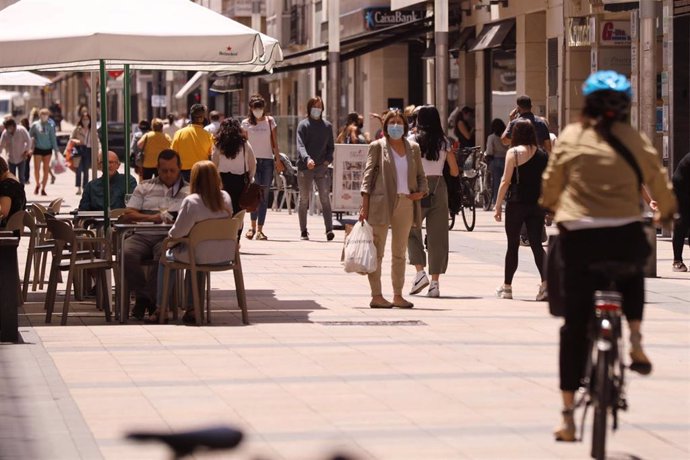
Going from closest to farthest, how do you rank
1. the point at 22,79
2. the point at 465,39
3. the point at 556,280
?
the point at 556,280 < the point at 22,79 < the point at 465,39

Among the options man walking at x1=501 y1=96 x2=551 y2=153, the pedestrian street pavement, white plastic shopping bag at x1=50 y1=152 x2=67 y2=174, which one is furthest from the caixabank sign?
the pedestrian street pavement

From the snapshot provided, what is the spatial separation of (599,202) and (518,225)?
25.6 ft

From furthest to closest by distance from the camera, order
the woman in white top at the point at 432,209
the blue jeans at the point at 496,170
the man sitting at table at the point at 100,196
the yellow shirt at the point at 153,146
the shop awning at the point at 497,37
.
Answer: the shop awning at the point at 497,37, the blue jeans at the point at 496,170, the yellow shirt at the point at 153,146, the woman in white top at the point at 432,209, the man sitting at table at the point at 100,196

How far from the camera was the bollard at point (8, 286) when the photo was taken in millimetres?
12039

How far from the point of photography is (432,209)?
16.0 m

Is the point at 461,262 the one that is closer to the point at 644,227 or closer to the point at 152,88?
the point at 644,227

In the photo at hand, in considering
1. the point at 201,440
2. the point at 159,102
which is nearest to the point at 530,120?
the point at 201,440

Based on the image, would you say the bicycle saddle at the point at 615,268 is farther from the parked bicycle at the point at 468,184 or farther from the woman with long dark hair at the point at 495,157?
the woman with long dark hair at the point at 495,157

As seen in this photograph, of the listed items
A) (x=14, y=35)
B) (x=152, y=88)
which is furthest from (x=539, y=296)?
(x=152, y=88)

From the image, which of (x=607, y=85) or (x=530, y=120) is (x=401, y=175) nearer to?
(x=530, y=120)

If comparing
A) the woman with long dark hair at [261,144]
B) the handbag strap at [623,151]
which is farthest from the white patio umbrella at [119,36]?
the woman with long dark hair at [261,144]

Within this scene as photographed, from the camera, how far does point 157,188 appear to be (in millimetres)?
14180

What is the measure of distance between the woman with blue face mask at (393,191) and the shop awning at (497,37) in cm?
2034

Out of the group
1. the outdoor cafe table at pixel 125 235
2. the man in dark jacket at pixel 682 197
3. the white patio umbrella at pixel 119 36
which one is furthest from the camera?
the man in dark jacket at pixel 682 197
